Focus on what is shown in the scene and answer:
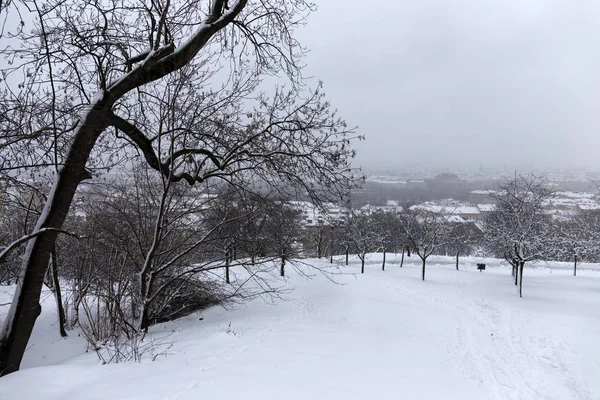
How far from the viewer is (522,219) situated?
1956 cm

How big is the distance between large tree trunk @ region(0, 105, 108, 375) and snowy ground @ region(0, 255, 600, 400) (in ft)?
1.46

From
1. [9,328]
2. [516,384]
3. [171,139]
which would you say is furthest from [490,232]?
[9,328]

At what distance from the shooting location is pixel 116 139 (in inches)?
203

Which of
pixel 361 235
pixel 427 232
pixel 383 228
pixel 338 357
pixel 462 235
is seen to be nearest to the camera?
pixel 338 357

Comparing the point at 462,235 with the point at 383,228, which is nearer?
the point at 462,235

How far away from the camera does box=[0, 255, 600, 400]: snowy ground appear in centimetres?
344

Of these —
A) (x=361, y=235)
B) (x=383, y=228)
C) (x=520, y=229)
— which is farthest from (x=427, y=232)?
(x=383, y=228)

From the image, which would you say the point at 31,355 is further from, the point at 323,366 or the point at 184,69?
the point at 184,69

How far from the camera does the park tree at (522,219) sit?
19078mm

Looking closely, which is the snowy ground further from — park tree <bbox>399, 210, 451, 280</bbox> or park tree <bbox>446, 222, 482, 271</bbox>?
park tree <bbox>446, 222, 482, 271</bbox>

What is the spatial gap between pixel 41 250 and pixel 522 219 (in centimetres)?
2197

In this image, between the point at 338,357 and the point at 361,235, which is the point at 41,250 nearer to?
the point at 338,357

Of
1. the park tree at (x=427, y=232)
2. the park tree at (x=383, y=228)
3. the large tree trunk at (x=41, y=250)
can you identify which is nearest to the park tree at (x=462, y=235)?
the park tree at (x=427, y=232)

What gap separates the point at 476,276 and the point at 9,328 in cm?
2851
